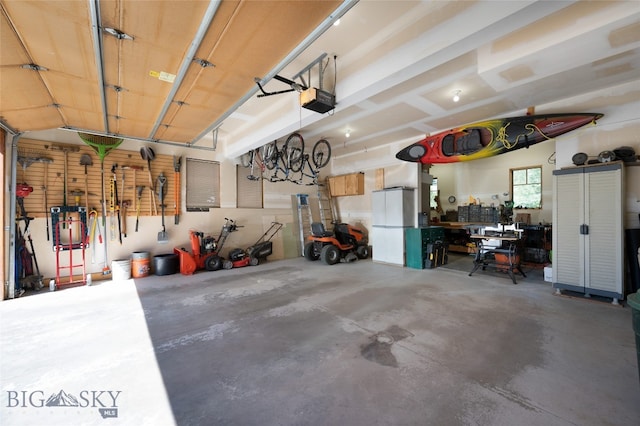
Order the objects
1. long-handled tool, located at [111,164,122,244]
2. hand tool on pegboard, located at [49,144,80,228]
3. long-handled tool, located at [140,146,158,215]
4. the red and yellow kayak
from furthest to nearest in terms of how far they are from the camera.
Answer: long-handled tool, located at [140,146,158,215] → long-handled tool, located at [111,164,122,244] → hand tool on pegboard, located at [49,144,80,228] → the red and yellow kayak

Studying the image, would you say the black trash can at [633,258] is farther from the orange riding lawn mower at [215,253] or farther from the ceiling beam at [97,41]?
the orange riding lawn mower at [215,253]

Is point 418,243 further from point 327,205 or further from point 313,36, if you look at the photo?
point 313,36

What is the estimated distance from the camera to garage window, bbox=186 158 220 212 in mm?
6344

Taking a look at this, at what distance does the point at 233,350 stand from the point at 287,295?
1.68 metres

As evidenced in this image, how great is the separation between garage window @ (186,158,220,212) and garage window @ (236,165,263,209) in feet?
1.81

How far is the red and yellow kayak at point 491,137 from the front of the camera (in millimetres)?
4145

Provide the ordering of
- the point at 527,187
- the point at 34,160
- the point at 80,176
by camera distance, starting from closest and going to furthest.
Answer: the point at 34,160 < the point at 80,176 < the point at 527,187

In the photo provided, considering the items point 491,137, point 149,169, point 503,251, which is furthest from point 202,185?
point 503,251

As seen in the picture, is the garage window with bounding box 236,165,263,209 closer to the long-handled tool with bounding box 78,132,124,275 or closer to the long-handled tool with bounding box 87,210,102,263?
the long-handled tool with bounding box 78,132,124,275

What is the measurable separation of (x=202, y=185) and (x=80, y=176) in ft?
7.36

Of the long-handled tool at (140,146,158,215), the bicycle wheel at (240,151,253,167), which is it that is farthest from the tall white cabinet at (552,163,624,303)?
the long-handled tool at (140,146,158,215)

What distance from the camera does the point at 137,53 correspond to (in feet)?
7.70

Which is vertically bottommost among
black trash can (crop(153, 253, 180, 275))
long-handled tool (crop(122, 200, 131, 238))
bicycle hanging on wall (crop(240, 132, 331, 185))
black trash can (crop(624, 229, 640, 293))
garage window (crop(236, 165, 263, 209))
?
black trash can (crop(153, 253, 180, 275))

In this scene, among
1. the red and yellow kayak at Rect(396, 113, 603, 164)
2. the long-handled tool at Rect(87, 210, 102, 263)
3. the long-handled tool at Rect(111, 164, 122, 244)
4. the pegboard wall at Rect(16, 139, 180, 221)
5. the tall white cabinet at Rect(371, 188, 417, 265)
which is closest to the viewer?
the red and yellow kayak at Rect(396, 113, 603, 164)
